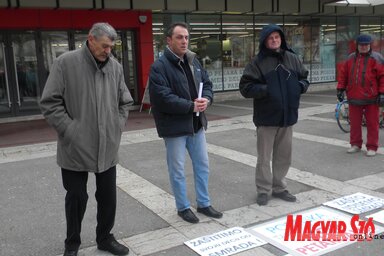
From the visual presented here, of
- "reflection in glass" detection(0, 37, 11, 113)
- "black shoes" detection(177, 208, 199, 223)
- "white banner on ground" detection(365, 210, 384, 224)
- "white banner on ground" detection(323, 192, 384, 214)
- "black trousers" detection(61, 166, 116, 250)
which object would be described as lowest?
"white banner on ground" detection(365, 210, 384, 224)

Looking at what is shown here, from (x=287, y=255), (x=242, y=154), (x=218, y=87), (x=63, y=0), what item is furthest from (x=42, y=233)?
(x=218, y=87)

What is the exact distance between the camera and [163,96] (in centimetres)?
383

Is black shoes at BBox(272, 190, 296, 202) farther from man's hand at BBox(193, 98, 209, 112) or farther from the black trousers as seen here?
the black trousers

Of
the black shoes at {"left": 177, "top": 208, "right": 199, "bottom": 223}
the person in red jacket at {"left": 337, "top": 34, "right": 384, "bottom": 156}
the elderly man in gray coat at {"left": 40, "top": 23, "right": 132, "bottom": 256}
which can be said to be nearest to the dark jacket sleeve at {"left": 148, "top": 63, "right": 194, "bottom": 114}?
the elderly man in gray coat at {"left": 40, "top": 23, "right": 132, "bottom": 256}

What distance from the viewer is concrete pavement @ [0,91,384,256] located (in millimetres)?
3852

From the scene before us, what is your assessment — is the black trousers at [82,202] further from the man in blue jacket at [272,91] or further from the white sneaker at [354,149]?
the white sneaker at [354,149]

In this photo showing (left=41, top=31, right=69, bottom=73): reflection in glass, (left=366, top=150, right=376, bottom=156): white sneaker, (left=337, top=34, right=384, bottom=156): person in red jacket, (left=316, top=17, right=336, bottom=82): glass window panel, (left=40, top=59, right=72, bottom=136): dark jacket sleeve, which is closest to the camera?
(left=40, top=59, right=72, bottom=136): dark jacket sleeve

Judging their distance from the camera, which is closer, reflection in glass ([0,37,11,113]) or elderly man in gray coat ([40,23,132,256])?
elderly man in gray coat ([40,23,132,256])

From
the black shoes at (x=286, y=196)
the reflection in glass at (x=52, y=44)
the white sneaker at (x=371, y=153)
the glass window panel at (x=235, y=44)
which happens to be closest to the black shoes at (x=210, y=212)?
the black shoes at (x=286, y=196)

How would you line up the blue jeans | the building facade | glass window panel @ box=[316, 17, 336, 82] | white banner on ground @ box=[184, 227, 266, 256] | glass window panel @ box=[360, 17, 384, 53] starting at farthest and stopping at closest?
glass window panel @ box=[360, 17, 384, 53] < glass window panel @ box=[316, 17, 336, 82] < the building facade < the blue jeans < white banner on ground @ box=[184, 227, 266, 256]

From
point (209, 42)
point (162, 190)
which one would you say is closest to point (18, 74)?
point (209, 42)

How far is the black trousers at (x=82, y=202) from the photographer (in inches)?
Answer: 129

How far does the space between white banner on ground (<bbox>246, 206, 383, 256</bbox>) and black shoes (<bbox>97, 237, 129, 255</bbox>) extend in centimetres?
117

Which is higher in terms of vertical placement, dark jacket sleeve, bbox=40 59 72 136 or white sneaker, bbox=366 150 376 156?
dark jacket sleeve, bbox=40 59 72 136
